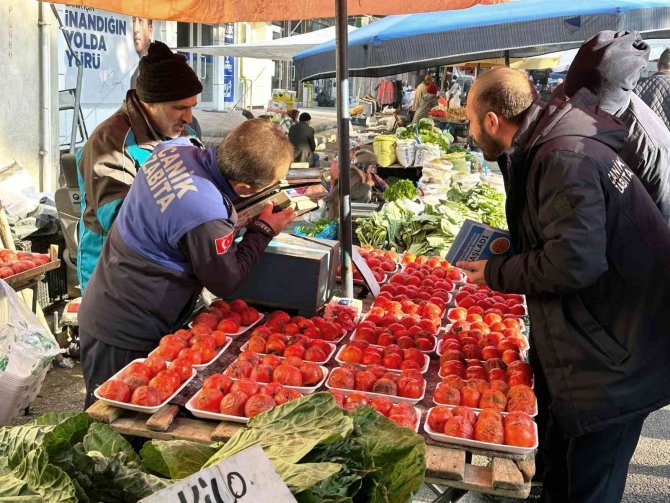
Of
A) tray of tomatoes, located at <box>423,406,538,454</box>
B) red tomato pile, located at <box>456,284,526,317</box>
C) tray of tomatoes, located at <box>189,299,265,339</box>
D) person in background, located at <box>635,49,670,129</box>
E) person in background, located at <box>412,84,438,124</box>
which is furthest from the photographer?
person in background, located at <box>412,84,438,124</box>

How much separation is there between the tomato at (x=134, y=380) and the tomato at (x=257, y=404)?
425 mm

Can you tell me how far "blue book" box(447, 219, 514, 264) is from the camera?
3143 mm

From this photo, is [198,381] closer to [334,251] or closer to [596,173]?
[334,251]

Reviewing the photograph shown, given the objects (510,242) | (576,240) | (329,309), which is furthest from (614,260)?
(329,309)

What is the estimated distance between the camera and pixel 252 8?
5152 mm

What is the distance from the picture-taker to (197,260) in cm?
292

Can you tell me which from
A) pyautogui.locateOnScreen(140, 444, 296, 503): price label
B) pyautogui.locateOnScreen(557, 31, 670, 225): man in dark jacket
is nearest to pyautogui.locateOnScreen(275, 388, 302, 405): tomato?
pyautogui.locateOnScreen(140, 444, 296, 503): price label

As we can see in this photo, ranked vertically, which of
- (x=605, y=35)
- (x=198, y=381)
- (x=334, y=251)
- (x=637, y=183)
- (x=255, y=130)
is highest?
(x=605, y=35)

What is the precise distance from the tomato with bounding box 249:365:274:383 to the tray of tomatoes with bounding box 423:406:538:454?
65cm

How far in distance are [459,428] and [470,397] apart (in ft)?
0.85

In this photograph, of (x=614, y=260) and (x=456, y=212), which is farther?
(x=456, y=212)

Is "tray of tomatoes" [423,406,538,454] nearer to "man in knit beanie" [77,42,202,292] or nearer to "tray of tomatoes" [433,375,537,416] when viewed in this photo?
"tray of tomatoes" [433,375,537,416]

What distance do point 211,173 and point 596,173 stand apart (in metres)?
1.54

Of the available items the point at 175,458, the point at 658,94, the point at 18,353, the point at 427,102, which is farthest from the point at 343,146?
the point at 427,102
